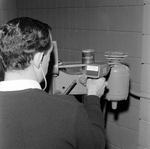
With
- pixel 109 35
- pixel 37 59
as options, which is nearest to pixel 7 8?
pixel 109 35

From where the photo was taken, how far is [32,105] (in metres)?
1.26

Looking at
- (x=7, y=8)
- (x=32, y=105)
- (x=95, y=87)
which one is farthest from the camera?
(x=7, y=8)

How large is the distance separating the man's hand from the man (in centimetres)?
41

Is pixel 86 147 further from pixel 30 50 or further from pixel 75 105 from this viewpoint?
pixel 30 50

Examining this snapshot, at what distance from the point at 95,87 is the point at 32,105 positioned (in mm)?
657

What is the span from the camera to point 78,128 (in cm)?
129

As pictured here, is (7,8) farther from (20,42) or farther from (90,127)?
(90,127)

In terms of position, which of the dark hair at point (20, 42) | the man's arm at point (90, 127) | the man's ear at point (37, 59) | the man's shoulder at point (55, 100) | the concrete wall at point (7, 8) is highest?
the concrete wall at point (7, 8)

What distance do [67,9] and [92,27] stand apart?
0.40m

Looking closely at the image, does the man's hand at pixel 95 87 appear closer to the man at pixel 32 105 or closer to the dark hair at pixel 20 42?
the man at pixel 32 105

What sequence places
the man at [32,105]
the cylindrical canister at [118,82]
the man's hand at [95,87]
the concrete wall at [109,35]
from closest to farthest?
the man at [32,105]
the man's hand at [95,87]
the cylindrical canister at [118,82]
the concrete wall at [109,35]

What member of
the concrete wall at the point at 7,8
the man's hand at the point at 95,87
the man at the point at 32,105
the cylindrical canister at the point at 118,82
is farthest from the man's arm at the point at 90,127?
the concrete wall at the point at 7,8

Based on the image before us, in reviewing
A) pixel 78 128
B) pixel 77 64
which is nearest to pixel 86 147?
pixel 78 128

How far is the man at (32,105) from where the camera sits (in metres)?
1.26
